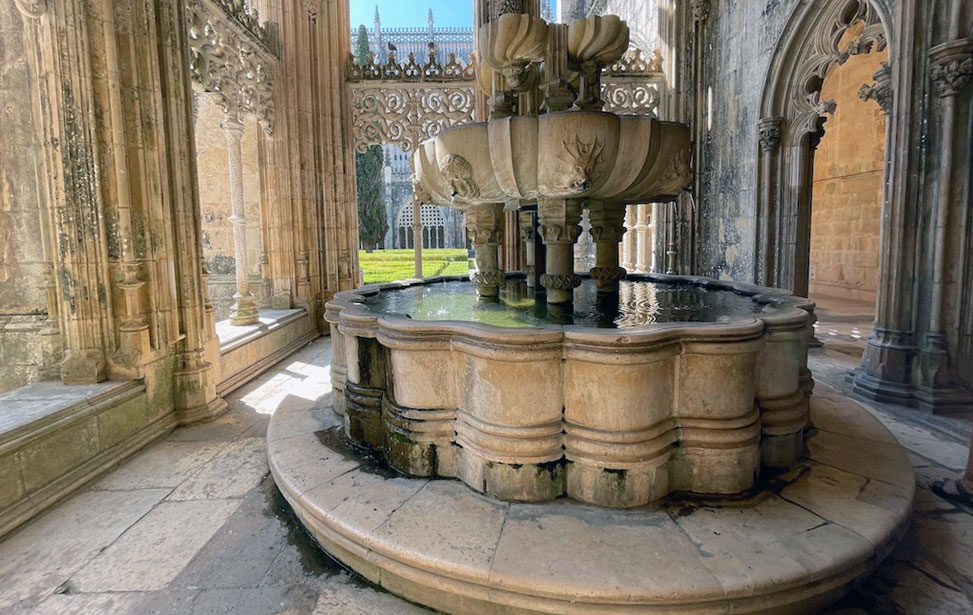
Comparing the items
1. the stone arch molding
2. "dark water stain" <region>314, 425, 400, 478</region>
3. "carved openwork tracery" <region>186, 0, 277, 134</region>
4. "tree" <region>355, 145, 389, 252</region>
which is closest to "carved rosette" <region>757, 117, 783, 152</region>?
the stone arch molding

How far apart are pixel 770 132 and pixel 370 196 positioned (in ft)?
74.1

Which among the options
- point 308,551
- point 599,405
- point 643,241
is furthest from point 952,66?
point 643,241

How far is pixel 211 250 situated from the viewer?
783 cm

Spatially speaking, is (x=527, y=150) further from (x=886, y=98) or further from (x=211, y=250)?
(x=211, y=250)

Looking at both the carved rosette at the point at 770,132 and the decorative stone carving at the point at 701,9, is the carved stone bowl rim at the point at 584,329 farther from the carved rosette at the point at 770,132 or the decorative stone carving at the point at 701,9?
the decorative stone carving at the point at 701,9

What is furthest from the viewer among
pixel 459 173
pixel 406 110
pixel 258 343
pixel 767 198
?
pixel 406 110

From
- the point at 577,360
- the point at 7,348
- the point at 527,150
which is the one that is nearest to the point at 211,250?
the point at 7,348

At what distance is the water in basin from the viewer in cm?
296

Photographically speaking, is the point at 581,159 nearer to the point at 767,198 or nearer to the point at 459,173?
the point at 459,173

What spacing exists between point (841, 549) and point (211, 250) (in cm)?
852

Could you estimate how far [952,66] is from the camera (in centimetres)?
360

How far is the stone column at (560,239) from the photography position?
299 centimetres

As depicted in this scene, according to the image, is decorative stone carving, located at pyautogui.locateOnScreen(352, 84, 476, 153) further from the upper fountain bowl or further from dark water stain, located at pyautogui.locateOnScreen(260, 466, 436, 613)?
dark water stain, located at pyautogui.locateOnScreen(260, 466, 436, 613)

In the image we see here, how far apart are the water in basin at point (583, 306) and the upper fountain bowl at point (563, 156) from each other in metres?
0.76
